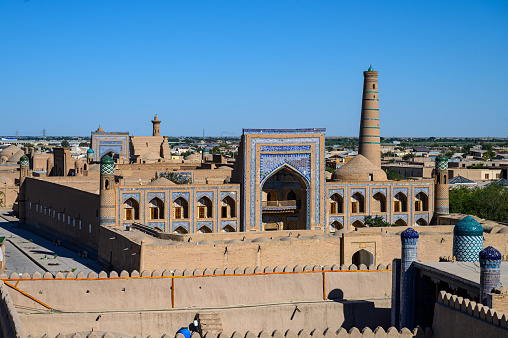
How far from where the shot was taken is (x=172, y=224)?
31.3m

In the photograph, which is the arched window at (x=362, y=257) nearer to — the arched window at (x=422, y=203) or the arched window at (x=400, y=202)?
the arched window at (x=400, y=202)

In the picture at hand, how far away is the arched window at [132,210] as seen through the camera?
30.3 m

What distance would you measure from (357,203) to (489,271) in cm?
2087

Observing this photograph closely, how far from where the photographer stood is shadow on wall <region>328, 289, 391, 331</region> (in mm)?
18234

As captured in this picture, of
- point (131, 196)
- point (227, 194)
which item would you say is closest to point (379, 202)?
point (227, 194)

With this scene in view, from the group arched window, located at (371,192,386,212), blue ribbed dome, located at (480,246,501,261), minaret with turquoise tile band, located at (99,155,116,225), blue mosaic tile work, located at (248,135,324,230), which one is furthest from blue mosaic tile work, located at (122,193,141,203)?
blue ribbed dome, located at (480,246,501,261)

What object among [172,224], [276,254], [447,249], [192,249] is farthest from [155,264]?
[447,249]

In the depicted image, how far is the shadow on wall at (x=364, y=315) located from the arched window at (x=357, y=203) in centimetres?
1592

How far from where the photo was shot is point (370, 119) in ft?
138

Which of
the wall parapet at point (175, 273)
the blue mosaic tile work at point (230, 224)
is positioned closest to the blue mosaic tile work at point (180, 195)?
the blue mosaic tile work at point (230, 224)

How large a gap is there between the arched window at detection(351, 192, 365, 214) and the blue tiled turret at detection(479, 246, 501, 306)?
20509 mm

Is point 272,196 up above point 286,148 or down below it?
below

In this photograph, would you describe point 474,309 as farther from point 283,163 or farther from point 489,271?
point 283,163

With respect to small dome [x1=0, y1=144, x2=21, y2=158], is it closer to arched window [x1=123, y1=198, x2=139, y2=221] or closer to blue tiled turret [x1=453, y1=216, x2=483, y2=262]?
arched window [x1=123, y1=198, x2=139, y2=221]
